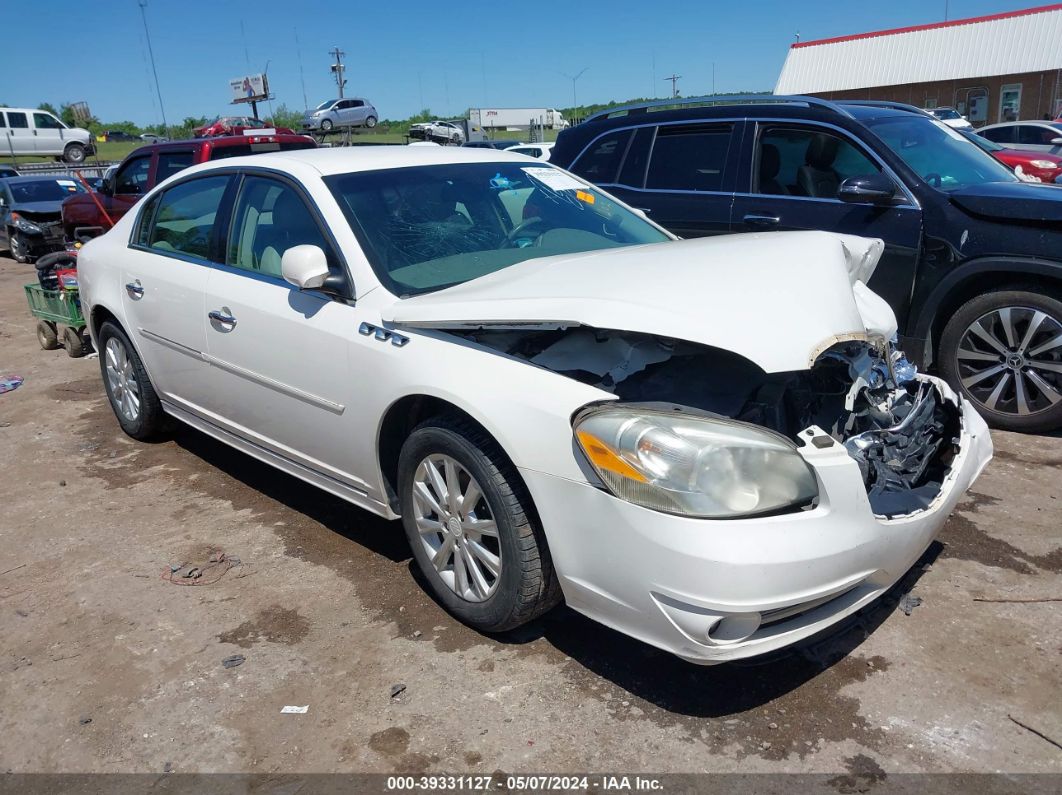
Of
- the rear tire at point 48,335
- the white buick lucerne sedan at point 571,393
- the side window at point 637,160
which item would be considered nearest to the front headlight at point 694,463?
the white buick lucerne sedan at point 571,393

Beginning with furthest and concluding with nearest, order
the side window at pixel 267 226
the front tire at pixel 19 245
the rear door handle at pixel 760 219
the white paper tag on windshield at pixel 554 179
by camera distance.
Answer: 1. the front tire at pixel 19 245
2. the rear door handle at pixel 760 219
3. the white paper tag on windshield at pixel 554 179
4. the side window at pixel 267 226

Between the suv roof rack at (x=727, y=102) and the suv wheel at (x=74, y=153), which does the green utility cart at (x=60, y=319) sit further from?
the suv wheel at (x=74, y=153)

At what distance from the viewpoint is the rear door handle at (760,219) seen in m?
5.54

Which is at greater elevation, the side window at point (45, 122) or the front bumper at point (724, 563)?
the side window at point (45, 122)

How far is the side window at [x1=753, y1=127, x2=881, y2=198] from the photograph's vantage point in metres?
5.37

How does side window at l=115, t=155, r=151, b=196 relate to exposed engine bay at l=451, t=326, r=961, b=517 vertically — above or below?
above

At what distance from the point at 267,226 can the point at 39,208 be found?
13.6 m

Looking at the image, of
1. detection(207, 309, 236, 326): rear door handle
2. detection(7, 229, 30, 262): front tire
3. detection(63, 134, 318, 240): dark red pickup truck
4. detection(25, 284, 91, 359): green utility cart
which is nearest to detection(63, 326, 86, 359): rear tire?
detection(25, 284, 91, 359): green utility cart

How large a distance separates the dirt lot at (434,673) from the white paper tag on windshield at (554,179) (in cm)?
185

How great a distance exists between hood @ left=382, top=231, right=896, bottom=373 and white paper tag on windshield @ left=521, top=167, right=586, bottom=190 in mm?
886

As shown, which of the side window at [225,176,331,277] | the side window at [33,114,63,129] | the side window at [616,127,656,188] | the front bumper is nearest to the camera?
the front bumper

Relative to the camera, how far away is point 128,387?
5.26 meters

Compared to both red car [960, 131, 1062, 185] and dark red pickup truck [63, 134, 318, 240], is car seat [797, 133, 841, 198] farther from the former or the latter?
red car [960, 131, 1062, 185]

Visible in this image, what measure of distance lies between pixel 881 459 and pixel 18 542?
12.9 feet
